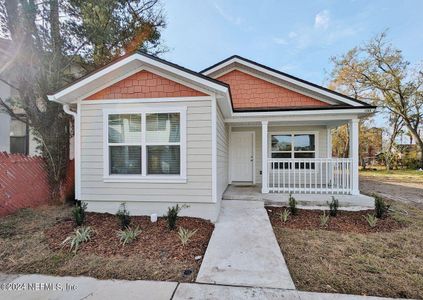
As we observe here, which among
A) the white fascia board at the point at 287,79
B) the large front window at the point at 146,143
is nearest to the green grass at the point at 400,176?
the white fascia board at the point at 287,79

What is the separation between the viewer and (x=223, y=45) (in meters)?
15.9

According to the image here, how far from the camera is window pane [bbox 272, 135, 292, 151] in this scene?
9.88 metres

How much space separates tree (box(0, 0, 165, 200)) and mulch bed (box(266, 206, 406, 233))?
6.72 meters

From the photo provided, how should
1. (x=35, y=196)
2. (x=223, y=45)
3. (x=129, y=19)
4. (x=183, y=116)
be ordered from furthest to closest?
1. (x=223, y=45)
2. (x=129, y=19)
3. (x=35, y=196)
4. (x=183, y=116)

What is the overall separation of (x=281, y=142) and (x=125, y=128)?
263 inches

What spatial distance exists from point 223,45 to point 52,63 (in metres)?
11.6

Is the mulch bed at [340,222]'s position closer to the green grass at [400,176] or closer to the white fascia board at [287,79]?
the white fascia board at [287,79]

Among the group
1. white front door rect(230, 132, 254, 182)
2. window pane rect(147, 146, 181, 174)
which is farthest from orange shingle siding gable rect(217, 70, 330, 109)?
window pane rect(147, 146, 181, 174)

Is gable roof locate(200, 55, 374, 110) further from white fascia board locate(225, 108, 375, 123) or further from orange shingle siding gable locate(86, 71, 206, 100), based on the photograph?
orange shingle siding gable locate(86, 71, 206, 100)

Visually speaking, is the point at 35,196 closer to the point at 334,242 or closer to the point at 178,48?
the point at 334,242

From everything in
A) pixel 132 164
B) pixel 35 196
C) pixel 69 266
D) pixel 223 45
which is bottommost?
pixel 69 266

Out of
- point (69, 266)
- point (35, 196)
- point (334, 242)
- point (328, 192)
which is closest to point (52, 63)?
point (35, 196)

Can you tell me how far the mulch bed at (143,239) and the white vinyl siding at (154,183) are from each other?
56 centimetres

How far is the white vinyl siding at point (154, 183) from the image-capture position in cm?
556
